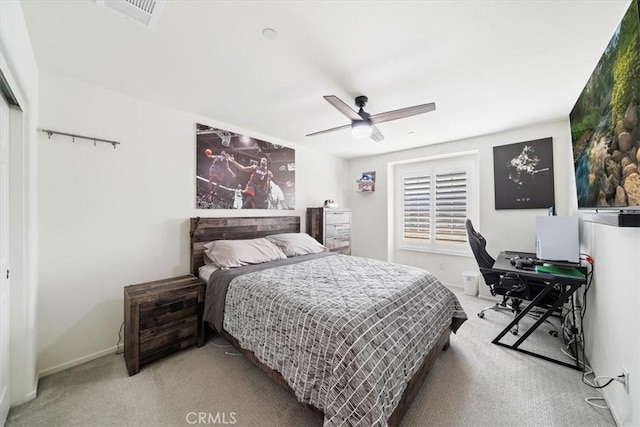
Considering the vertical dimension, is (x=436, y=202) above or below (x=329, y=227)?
above

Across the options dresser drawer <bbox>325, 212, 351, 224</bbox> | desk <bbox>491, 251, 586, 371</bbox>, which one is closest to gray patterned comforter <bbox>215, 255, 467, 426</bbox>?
desk <bbox>491, 251, 586, 371</bbox>

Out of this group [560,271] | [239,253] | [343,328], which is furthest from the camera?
[239,253]

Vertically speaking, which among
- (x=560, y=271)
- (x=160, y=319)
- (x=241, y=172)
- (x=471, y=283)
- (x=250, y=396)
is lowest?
(x=250, y=396)

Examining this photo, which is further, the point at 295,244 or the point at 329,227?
the point at 329,227

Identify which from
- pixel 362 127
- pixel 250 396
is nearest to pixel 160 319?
pixel 250 396

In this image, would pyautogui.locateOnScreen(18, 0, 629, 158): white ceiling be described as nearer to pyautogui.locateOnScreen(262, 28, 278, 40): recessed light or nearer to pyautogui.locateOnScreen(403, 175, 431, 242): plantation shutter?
pyautogui.locateOnScreen(262, 28, 278, 40): recessed light

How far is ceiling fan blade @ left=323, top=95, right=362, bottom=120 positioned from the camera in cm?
199

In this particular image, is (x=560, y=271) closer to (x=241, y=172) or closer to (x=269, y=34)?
(x=269, y=34)

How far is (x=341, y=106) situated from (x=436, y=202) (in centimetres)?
318

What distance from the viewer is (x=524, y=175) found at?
3412mm

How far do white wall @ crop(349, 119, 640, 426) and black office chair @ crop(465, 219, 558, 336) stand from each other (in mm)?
453

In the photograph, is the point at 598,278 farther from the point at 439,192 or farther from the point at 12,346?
the point at 12,346

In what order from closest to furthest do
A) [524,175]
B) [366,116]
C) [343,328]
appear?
1. [343,328]
2. [366,116]
3. [524,175]

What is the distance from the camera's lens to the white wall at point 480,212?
10.5 feet
